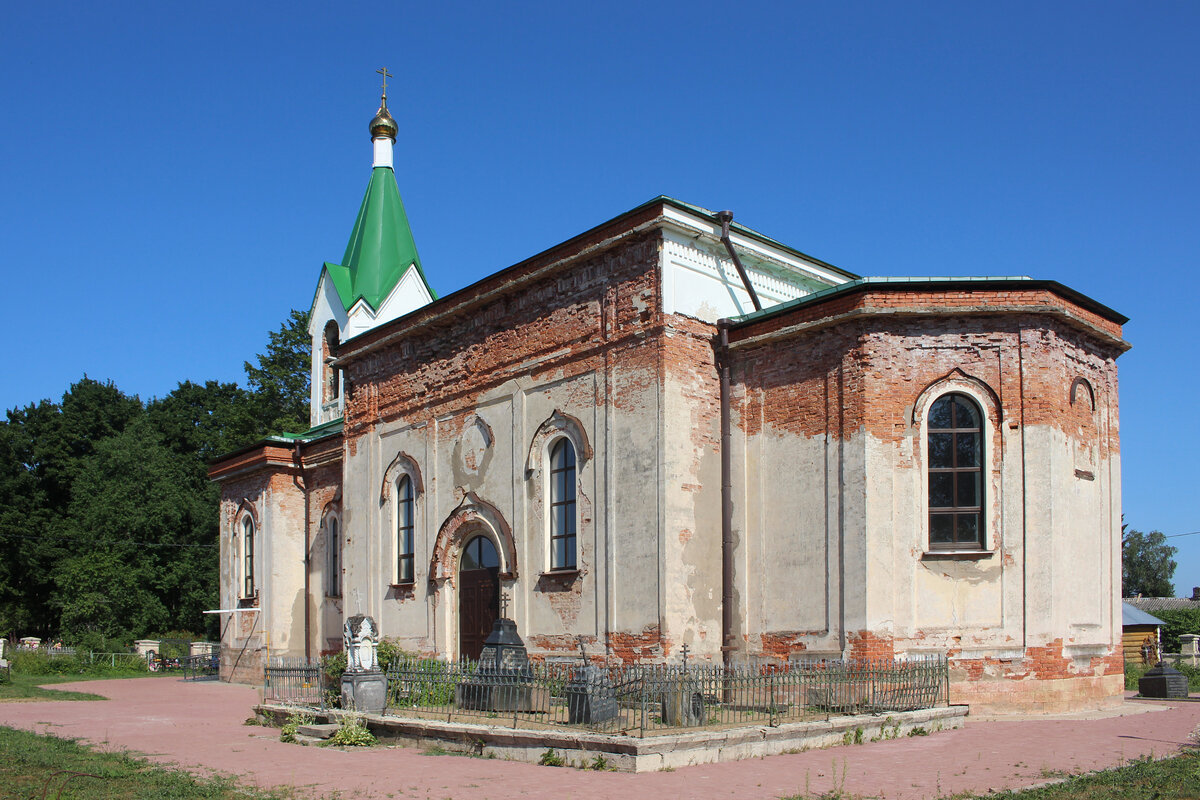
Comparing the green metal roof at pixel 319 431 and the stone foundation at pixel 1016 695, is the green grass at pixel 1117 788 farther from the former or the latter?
the green metal roof at pixel 319 431

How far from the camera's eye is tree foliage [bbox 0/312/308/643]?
150 feet

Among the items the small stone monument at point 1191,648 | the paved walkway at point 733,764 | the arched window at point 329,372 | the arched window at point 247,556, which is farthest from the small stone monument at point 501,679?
the small stone monument at point 1191,648

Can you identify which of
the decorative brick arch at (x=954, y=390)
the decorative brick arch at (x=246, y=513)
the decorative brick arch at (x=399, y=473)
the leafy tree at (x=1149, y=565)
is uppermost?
the decorative brick arch at (x=954, y=390)

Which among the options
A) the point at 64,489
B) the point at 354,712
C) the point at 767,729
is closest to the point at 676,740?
the point at 767,729

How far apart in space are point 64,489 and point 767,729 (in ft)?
172

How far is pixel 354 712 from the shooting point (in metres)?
14.0

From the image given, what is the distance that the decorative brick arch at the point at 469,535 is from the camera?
1900 cm

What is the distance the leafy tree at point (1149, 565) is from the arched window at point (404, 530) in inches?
3101

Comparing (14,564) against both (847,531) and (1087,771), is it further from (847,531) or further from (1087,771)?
(1087,771)

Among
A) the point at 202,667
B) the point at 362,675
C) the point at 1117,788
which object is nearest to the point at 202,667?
the point at 202,667

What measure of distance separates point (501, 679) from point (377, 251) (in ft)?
62.1

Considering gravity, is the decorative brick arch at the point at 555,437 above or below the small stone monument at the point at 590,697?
above

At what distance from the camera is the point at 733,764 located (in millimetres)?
10664

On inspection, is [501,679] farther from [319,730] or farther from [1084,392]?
[1084,392]
